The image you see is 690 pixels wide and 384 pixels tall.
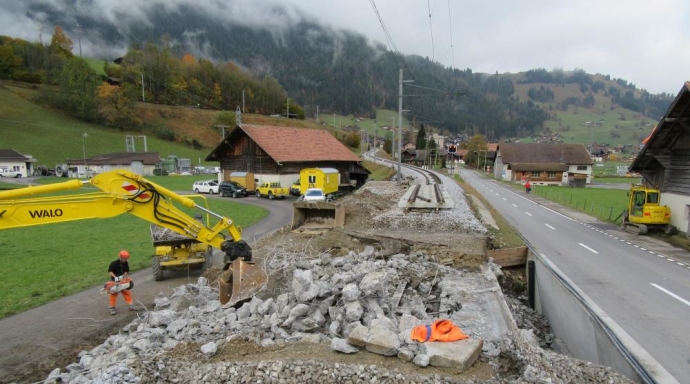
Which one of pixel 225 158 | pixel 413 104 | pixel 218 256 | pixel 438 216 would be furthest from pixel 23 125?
pixel 413 104

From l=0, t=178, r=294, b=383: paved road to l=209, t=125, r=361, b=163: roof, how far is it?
→ 26549 mm

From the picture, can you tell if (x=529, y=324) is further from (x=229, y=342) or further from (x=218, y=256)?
(x=218, y=256)

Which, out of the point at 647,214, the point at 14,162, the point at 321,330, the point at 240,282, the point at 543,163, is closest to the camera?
the point at 321,330

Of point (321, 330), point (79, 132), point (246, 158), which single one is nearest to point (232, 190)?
point (246, 158)

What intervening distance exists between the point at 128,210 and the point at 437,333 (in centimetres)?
695

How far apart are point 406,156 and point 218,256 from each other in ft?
331

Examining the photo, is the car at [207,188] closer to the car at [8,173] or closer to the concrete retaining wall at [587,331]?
the concrete retaining wall at [587,331]

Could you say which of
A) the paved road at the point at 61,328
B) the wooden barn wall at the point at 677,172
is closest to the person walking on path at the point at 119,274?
the paved road at the point at 61,328

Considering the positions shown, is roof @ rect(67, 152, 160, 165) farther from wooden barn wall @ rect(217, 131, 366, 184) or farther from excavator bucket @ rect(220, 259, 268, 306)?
excavator bucket @ rect(220, 259, 268, 306)

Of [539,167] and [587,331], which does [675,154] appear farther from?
[539,167]

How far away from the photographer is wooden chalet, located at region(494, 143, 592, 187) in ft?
216

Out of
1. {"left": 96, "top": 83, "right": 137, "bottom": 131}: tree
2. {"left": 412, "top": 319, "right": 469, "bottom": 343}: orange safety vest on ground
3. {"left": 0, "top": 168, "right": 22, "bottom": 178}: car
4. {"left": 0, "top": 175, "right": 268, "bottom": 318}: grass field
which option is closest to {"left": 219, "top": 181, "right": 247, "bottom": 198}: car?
{"left": 0, "top": 175, "right": 268, "bottom": 318}: grass field

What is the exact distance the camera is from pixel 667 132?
21.7 m

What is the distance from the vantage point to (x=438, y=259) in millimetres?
12523
